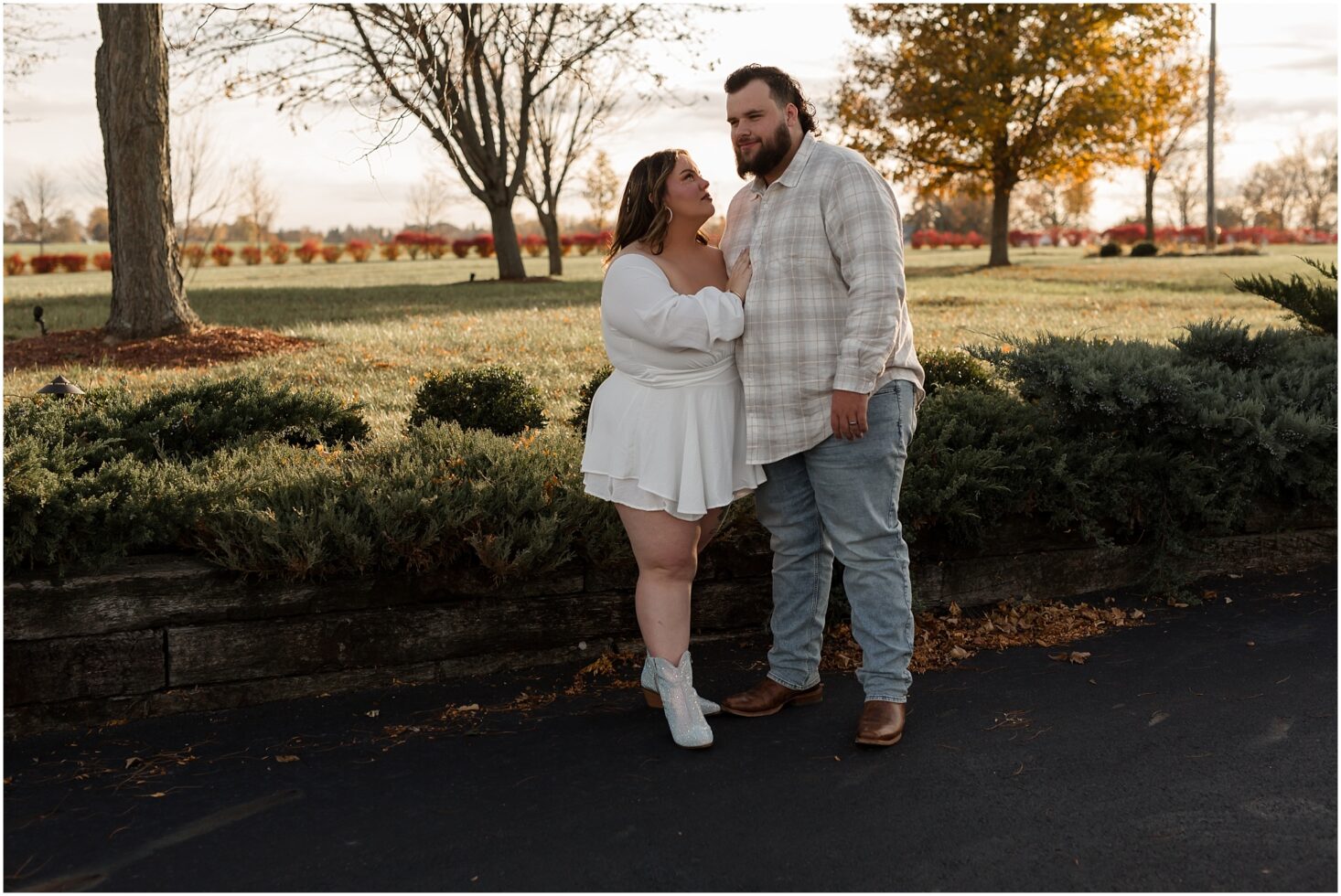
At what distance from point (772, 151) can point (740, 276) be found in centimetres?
43

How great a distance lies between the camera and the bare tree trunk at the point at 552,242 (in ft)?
98.1

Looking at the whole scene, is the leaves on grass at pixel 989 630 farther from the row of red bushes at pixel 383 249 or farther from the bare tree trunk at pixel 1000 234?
the row of red bushes at pixel 383 249

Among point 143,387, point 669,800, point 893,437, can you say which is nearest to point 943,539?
point 893,437

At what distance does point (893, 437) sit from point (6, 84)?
20.3 metres

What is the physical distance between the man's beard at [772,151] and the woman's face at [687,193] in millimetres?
183

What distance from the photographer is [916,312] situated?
16078mm

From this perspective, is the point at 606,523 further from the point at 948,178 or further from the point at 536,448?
the point at 948,178

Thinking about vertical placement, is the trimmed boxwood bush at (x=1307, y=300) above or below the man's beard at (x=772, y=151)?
below

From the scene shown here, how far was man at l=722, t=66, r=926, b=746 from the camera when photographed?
3787 mm

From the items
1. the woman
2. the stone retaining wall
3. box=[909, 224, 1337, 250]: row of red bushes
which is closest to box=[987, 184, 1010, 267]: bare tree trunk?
box=[909, 224, 1337, 250]: row of red bushes

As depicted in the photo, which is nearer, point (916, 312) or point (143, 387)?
point (143, 387)

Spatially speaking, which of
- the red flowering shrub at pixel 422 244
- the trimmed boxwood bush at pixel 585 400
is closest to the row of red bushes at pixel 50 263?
the red flowering shrub at pixel 422 244

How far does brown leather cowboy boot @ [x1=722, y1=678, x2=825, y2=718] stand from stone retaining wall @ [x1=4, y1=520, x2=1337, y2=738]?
680 mm

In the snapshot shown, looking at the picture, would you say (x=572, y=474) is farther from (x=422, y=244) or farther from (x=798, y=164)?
(x=422, y=244)
